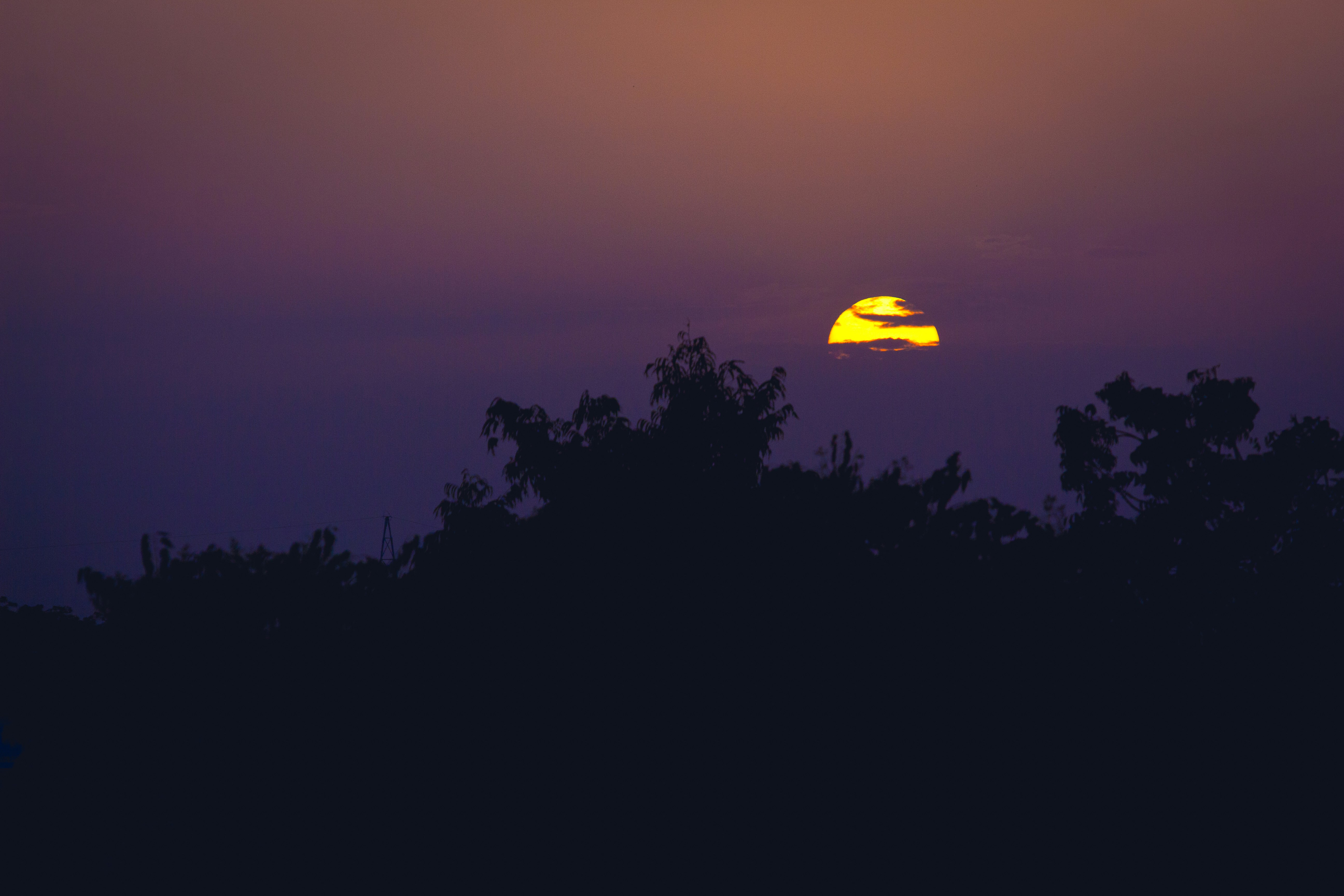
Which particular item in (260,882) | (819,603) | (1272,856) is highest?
(819,603)

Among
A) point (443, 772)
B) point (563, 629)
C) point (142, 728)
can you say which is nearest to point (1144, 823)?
point (563, 629)

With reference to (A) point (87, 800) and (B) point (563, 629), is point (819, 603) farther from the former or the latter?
(A) point (87, 800)

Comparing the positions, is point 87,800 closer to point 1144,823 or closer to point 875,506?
point 875,506

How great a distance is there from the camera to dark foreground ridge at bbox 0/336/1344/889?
425 inches

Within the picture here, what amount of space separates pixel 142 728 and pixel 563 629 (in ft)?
15.8

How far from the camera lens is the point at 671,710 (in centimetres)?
1221

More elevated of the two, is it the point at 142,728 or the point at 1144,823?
A: the point at 142,728

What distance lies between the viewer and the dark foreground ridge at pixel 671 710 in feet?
35.4

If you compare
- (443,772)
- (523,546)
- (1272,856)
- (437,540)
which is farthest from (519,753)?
(1272,856)

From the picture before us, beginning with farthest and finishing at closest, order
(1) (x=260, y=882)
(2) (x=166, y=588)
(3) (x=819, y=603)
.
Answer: (3) (x=819, y=603)
(2) (x=166, y=588)
(1) (x=260, y=882)

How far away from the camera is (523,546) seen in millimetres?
14922

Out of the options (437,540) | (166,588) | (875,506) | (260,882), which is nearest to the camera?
(260,882)

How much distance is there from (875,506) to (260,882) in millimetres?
8405

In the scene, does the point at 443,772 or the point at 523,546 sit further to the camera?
the point at 523,546
